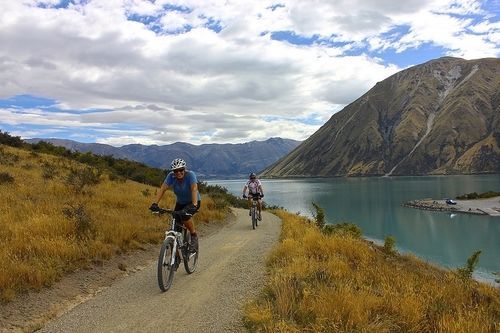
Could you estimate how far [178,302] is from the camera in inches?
323

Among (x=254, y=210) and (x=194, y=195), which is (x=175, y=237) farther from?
(x=254, y=210)

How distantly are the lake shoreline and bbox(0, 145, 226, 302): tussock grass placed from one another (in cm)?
7322

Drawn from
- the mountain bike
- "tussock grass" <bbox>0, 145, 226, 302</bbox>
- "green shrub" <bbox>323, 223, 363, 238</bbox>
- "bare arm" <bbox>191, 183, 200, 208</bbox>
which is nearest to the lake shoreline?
"green shrub" <bbox>323, 223, 363, 238</bbox>

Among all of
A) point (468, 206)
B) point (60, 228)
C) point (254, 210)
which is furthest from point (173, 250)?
point (468, 206)

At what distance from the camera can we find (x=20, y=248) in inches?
393

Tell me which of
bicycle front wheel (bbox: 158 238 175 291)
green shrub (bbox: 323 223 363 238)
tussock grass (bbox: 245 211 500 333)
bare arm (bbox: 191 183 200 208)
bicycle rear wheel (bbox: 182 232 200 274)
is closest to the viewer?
tussock grass (bbox: 245 211 500 333)

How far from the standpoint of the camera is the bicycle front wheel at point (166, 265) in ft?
28.8

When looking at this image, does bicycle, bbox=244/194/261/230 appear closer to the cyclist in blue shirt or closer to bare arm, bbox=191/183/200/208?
the cyclist in blue shirt

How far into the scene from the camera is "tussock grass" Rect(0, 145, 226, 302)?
897 cm

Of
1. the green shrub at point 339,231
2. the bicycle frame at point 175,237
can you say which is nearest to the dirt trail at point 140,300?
the bicycle frame at point 175,237

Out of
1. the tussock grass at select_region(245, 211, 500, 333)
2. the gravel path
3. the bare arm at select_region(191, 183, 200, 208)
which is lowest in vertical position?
the gravel path

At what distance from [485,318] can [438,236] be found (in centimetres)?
5703

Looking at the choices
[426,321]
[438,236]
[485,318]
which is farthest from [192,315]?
[438,236]

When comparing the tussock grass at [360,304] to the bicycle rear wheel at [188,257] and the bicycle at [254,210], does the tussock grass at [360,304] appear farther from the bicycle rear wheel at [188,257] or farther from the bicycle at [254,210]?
the bicycle at [254,210]
